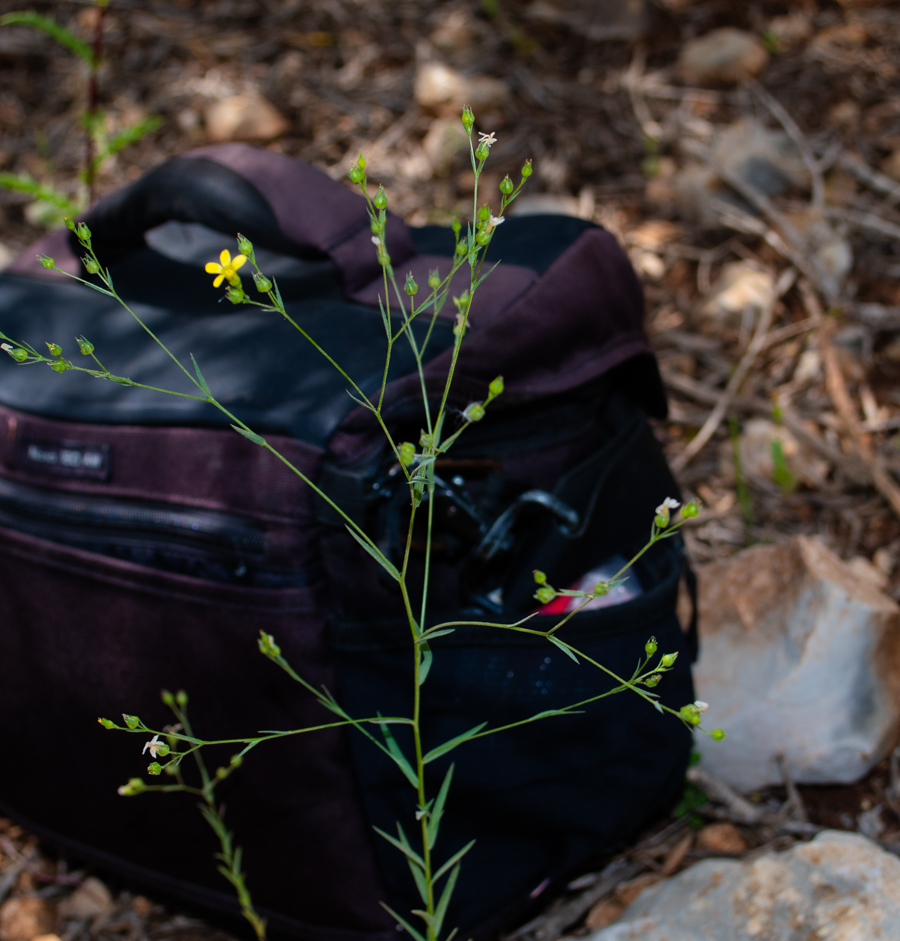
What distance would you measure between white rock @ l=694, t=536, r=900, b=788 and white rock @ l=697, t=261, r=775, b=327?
0.79 metres

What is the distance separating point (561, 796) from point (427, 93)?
2.25 metres

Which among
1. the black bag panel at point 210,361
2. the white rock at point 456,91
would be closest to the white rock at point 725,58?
the white rock at point 456,91

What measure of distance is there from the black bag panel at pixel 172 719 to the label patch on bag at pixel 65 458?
0.11 metres

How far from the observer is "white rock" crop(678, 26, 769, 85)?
252 centimetres

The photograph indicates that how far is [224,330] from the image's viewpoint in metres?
1.25

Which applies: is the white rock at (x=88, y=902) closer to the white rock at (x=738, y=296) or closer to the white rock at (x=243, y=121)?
the white rock at (x=738, y=296)

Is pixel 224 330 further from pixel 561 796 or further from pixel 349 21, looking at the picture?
pixel 349 21

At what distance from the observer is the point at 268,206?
1.26 meters

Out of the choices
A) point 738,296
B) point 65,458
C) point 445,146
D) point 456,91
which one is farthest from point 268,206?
point 456,91

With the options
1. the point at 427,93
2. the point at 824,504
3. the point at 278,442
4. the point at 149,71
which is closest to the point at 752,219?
the point at 824,504

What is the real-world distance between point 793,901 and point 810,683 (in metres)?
0.37

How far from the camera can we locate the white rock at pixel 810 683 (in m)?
1.29

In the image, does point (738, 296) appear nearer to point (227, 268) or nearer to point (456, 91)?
point (456, 91)

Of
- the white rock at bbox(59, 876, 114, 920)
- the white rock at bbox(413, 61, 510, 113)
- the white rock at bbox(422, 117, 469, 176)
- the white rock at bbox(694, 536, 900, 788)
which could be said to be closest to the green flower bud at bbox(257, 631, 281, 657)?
the white rock at bbox(694, 536, 900, 788)
